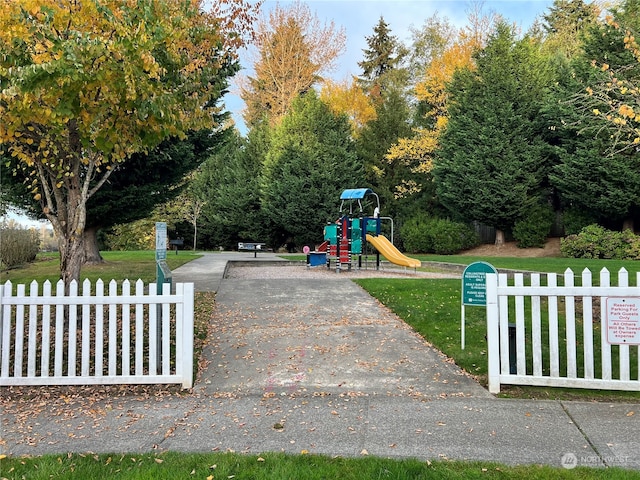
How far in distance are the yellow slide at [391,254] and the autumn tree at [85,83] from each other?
969 cm

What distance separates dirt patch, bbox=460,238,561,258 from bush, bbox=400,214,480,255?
547 millimetres

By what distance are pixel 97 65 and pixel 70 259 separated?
101 inches

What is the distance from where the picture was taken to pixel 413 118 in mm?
29266

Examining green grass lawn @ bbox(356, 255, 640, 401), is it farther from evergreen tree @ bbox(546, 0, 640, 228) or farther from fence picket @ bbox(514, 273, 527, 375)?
evergreen tree @ bbox(546, 0, 640, 228)

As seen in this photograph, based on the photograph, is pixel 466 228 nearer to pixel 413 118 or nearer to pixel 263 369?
pixel 413 118

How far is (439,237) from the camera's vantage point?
75.5 feet

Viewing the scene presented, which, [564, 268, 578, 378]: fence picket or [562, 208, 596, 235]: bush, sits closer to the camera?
[564, 268, 578, 378]: fence picket

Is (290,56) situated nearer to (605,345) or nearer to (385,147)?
(385,147)

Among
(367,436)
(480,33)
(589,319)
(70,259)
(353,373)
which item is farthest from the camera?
(480,33)

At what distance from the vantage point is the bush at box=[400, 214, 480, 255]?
23.0m

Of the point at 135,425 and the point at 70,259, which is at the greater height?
the point at 70,259

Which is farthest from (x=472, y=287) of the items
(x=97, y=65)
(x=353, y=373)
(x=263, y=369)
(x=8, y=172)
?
(x=8, y=172)

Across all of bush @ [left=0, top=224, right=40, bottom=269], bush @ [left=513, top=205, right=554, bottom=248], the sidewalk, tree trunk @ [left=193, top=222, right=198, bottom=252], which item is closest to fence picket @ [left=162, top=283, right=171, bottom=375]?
the sidewalk

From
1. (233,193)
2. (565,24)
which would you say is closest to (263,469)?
(233,193)
